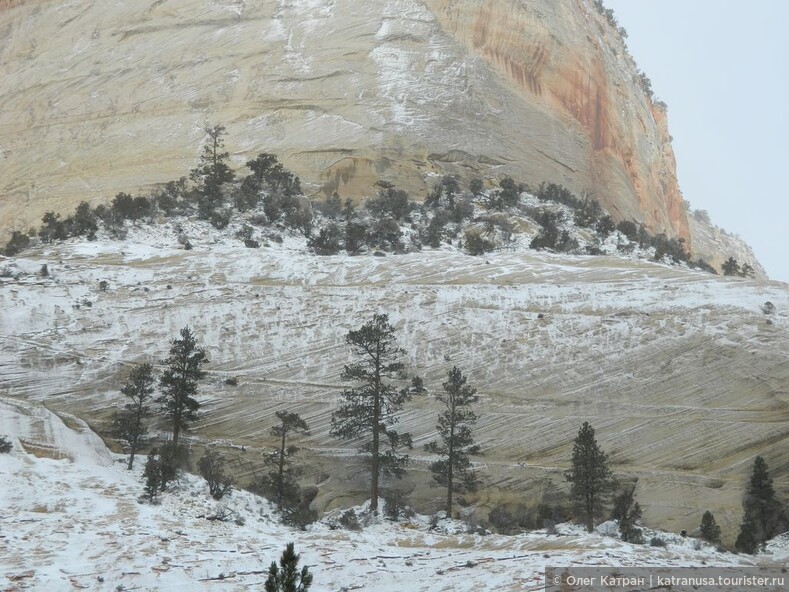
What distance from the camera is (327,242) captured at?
3912cm

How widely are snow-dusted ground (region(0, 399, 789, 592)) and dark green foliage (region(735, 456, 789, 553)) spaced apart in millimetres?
1395

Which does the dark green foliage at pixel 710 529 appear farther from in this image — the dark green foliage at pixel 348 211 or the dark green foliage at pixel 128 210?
the dark green foliage at pixel 128 210

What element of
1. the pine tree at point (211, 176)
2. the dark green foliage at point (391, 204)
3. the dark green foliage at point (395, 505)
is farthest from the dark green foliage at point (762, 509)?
the pine tree at point (211, 176)

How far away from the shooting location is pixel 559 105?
197ft

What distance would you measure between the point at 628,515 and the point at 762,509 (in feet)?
12.1

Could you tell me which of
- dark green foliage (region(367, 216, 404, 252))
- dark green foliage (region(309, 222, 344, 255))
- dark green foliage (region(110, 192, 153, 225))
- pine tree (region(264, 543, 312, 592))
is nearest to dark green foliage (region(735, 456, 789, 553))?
pine tree (region(264, 543, 312, 592))

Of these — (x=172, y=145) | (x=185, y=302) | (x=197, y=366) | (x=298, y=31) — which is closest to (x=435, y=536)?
(x=197, y=366)

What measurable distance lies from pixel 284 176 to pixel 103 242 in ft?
44.5

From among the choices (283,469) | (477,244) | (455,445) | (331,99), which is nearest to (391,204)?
(477,244)

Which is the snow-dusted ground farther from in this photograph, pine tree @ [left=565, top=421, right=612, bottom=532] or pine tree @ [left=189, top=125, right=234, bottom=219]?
pine tree @ [left=189, top=125, right=234, bottom=219]

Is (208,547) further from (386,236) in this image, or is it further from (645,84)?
(645,84)

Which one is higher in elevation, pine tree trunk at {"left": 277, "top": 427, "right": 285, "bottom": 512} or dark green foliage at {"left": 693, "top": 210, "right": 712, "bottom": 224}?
dark green foliage at {"left": 693, "top": 210, "right": 712, "bottom": 224}

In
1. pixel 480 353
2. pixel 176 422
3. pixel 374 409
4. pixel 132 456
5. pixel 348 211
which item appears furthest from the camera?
pixel 348 211

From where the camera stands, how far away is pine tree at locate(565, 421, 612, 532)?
21.8 m
